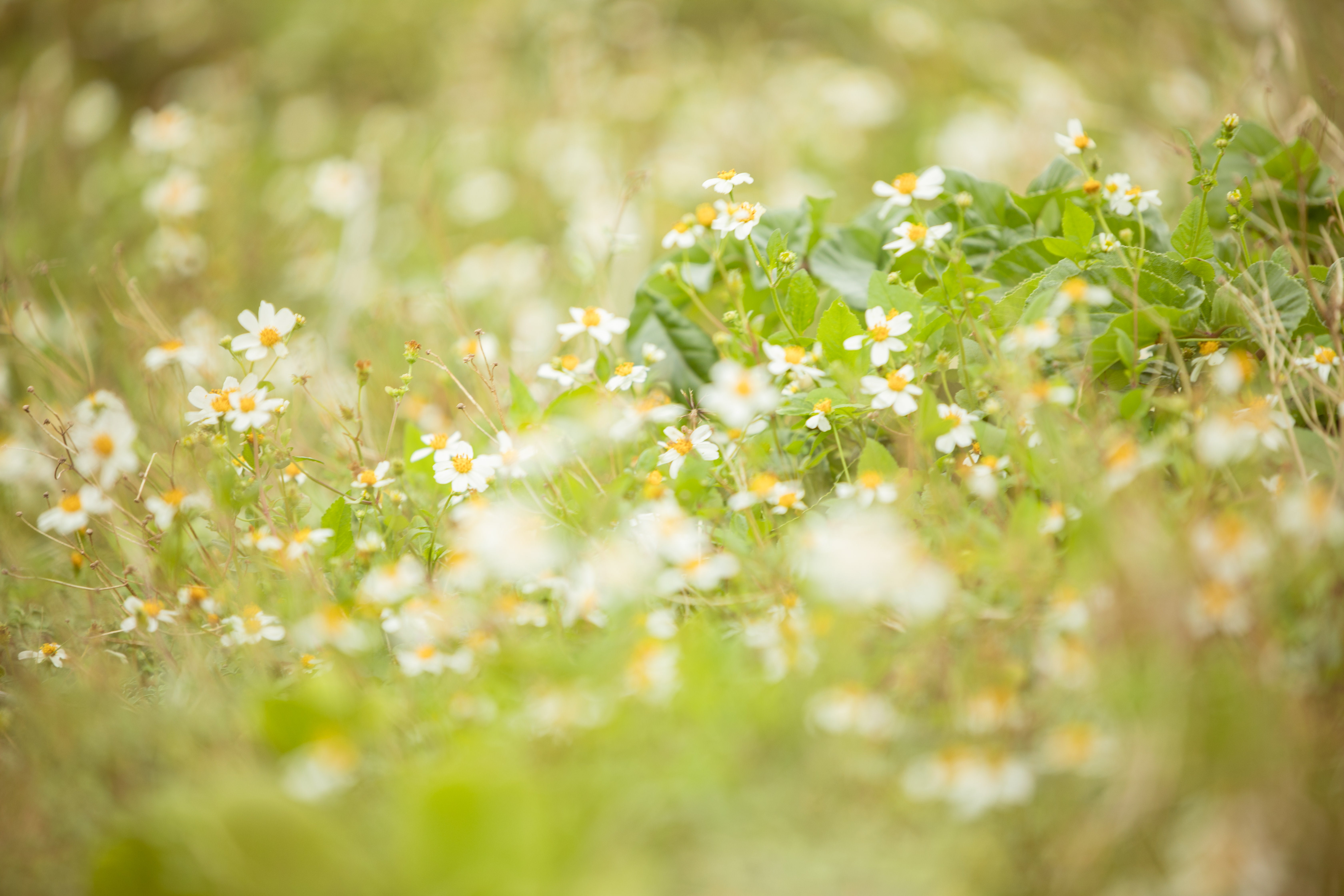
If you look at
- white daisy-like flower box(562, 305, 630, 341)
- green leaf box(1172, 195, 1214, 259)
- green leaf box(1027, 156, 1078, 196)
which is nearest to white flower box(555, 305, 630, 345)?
white daisy-like flower box(562, 305, 630, 341)

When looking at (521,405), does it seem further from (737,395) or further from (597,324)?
(737,395)

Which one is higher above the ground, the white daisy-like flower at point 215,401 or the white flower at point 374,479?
the white daisy-like flower at point 215,401

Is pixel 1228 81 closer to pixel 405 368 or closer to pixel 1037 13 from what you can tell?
pixel 1037 13

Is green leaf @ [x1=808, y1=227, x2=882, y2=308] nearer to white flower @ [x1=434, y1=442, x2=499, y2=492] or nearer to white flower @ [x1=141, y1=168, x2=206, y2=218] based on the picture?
white flower @ [x1=434, y1=442, x2=499, y2=492]

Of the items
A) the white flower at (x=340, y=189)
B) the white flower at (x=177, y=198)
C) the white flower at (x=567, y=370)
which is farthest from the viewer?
the white flower at (x=340, y=189)

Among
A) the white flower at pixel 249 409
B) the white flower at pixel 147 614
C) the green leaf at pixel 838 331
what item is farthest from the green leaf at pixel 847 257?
the white flower at pixel 147 614

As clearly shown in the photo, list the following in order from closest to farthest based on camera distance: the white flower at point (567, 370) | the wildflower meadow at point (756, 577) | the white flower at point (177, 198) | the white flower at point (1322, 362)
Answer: the wildflower meadow at point (756, 577) < the white flower at point (1322, 362) < the white flower at point (567, 370) < the white flower at point (177, 198)

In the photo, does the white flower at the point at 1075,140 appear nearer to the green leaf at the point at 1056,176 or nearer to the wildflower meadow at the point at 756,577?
the wildflower meadow at the point at 756,577
